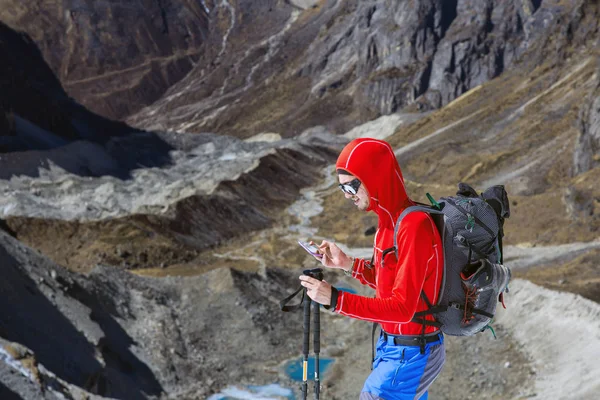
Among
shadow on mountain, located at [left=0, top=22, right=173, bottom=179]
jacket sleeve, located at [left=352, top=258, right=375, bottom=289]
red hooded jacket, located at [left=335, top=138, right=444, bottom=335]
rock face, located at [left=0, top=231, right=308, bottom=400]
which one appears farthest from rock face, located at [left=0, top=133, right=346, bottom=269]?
red hooded jacket, located at [left=335, top=138, right=444, bottom=335]

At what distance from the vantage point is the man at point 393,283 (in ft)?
16.1

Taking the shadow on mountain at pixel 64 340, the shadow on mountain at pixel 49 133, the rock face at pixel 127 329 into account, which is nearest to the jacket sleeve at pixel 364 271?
the rock face at pixel 127 329

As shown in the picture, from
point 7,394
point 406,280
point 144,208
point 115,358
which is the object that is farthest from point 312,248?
point 144,208

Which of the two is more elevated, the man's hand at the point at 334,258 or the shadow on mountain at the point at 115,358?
the man's hand at the point at 334,258

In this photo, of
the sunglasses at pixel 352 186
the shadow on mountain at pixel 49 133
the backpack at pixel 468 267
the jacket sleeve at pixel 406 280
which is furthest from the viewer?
the shadow on mountain at pixel 49 133

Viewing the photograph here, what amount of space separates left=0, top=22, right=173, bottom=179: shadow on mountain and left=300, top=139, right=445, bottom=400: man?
58.7 metres

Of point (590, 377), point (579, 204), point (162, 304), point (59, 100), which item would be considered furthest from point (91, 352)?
point (59, 100)

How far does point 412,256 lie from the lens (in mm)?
4852

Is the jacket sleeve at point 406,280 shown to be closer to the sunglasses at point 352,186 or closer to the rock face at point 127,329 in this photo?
the sunglasses at point 352,186

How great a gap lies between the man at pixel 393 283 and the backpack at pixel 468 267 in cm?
19

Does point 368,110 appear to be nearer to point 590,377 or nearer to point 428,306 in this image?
point 590,377

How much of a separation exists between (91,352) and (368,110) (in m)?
111

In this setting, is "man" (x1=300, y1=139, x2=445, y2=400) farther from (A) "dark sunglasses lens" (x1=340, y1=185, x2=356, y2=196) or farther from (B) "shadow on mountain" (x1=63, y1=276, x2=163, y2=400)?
(B) "shadow on mountain" (x1=63, y1=276, x2=163, y2=400)

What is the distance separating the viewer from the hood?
5090 millimetres
